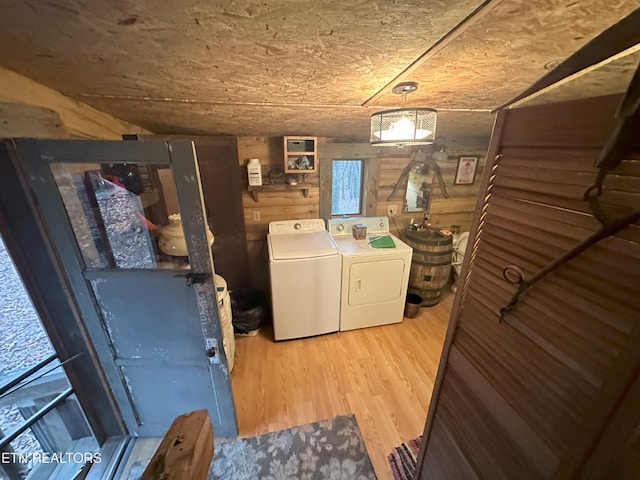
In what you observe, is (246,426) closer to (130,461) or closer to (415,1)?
(130,461)

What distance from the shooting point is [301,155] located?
2.46 m

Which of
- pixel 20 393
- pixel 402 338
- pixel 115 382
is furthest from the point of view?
pixel 402 338

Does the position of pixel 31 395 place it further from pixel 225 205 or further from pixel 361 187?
pixel 361 187

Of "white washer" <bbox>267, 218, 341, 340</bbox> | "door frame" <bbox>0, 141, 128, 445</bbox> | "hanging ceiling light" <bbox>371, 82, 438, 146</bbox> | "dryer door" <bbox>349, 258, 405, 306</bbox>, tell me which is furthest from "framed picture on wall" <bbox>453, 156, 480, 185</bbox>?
"door frame" <bbox>0, 141, 128, 445</bbox>

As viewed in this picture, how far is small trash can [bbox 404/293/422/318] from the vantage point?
273 centimetres

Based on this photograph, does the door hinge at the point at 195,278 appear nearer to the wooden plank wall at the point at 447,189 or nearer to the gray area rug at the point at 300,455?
the gray area rug at the point at 300,455

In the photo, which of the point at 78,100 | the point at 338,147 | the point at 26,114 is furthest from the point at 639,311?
the point at 338,147

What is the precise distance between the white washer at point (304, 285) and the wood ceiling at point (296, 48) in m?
1.28

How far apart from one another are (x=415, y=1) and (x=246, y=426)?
90.0 inches

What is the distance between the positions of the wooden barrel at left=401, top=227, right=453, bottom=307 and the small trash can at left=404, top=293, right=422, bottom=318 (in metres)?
0.11

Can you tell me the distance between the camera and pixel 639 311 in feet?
1.25

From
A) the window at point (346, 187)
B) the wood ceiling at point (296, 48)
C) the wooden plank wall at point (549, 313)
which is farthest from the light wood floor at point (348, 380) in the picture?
the wood ceiling at point (296, 48)

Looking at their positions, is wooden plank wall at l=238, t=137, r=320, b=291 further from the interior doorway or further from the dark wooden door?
the interior doorway

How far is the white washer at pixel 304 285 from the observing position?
219 centimetres
